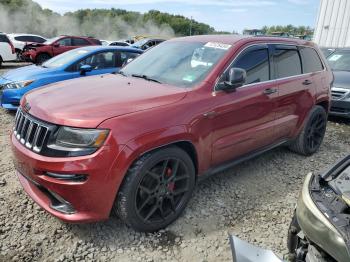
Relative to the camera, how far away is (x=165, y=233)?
10.2 feet

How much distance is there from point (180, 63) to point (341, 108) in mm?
5077

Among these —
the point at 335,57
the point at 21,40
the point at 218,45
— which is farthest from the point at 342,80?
the point at 21,40

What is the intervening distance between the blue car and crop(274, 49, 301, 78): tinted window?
339 cm

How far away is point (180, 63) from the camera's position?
3.69m

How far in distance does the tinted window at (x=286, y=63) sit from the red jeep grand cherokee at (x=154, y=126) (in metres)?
0.02

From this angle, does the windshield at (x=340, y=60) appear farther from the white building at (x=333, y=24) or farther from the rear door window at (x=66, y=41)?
the rear door window at (x=66, y=41)

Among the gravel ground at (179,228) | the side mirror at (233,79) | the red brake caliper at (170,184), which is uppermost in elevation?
the side mirror at (233,79)

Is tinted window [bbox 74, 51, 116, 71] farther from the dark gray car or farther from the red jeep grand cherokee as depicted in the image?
the dark gray car

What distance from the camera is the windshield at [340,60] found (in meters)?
8.31

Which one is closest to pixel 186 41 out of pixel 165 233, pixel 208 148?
pixel 208 148

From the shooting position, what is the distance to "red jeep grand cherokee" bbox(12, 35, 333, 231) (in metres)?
2.59

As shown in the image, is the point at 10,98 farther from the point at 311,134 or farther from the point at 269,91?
the point at 311,134

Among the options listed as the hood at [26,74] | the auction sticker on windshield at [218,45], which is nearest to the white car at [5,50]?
the hood at [26,74]

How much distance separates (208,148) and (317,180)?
127cm
